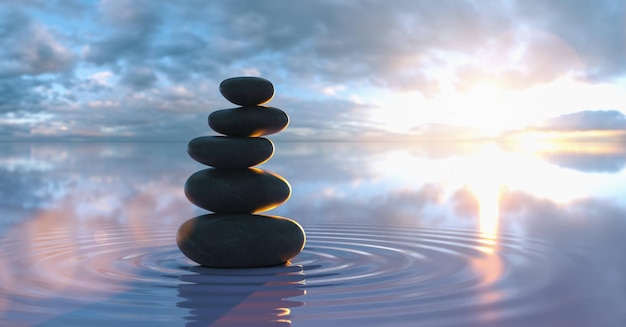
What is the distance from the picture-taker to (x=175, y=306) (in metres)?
8.52

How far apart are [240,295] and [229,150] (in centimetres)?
373

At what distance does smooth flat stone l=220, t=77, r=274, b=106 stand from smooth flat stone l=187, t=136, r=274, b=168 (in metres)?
0.83

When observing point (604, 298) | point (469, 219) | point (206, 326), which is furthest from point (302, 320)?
point (469, 219)

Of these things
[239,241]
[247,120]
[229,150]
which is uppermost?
[247,120]

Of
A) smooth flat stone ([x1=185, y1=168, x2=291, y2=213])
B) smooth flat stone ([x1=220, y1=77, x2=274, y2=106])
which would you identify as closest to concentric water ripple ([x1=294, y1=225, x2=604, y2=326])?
smooth flat stone ([x1=185, y1=168, x2=291, y2=213])

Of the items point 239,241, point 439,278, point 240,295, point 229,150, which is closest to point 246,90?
point 229,150

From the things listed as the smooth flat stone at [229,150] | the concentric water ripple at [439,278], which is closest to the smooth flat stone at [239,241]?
the concentric water ripple at [439,278]

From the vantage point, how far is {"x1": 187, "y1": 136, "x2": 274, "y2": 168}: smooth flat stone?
12.2 meters

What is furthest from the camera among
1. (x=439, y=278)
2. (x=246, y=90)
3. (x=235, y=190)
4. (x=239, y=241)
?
(x=246, y=90)

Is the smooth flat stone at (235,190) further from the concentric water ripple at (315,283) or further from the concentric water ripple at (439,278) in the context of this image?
the concentric water ripple at (439,278)

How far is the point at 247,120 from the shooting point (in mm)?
12477

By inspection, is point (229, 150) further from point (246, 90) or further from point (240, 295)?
point (240, 295)

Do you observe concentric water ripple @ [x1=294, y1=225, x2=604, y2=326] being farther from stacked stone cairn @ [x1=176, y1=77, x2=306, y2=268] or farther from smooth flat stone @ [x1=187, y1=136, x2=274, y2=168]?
smooth flat stone @ [x1=187, y1=136, x2=274, y2=168]

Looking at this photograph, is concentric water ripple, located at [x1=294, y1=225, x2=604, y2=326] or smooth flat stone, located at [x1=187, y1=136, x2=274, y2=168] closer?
concentric water ripple, located at [x1=294, y1=225, x2=604, y2=326]
